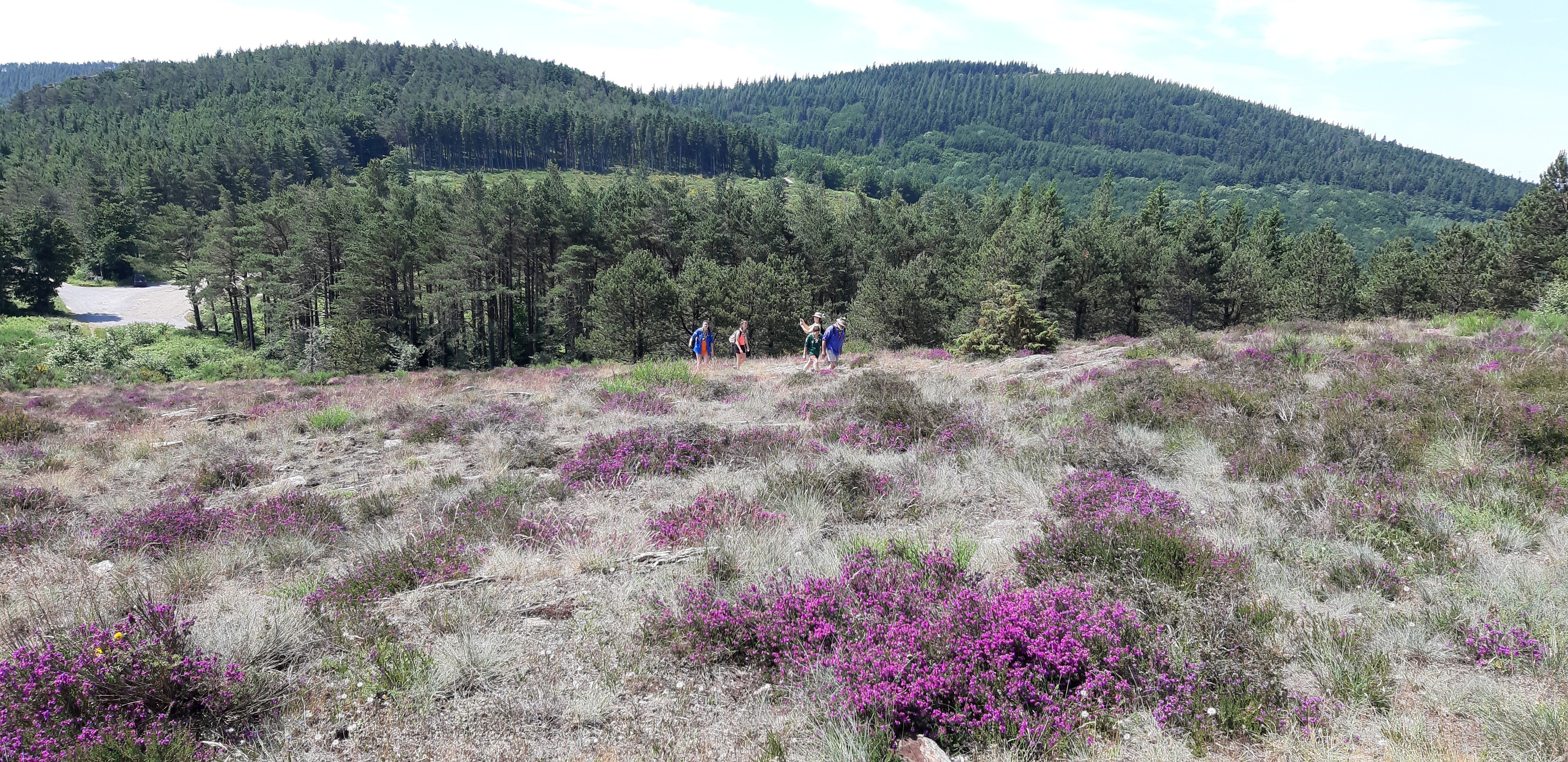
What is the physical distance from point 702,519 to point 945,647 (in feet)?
8.83

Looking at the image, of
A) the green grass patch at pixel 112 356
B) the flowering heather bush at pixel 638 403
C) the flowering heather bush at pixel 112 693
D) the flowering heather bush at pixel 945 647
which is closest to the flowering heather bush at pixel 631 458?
the flowering heather bush at pixel 638 403

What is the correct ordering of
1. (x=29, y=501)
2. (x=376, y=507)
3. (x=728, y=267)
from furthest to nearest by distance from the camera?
1. (x=728, y=267)
2. (x=29, y=501)
3. (x=376, y=507)

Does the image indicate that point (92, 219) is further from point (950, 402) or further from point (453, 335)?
point (950, 402)

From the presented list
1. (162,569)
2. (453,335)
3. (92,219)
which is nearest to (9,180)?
(92,219)

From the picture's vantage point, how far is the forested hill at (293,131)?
314 ft

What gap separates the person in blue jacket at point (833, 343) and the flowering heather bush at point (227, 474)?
37.2ft

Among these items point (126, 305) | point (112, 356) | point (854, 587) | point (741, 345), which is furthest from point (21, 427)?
point (126, 305)

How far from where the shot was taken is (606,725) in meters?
3.15

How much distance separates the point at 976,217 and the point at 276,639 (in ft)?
190

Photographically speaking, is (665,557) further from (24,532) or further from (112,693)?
(24,532)

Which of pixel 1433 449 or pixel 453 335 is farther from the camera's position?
pixel 453 335

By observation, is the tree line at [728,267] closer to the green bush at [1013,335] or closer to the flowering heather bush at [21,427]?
the green bush at [1013,335]

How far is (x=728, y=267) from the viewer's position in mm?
43781

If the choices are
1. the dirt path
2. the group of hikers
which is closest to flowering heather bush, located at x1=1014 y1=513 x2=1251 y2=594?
the group of hikers
